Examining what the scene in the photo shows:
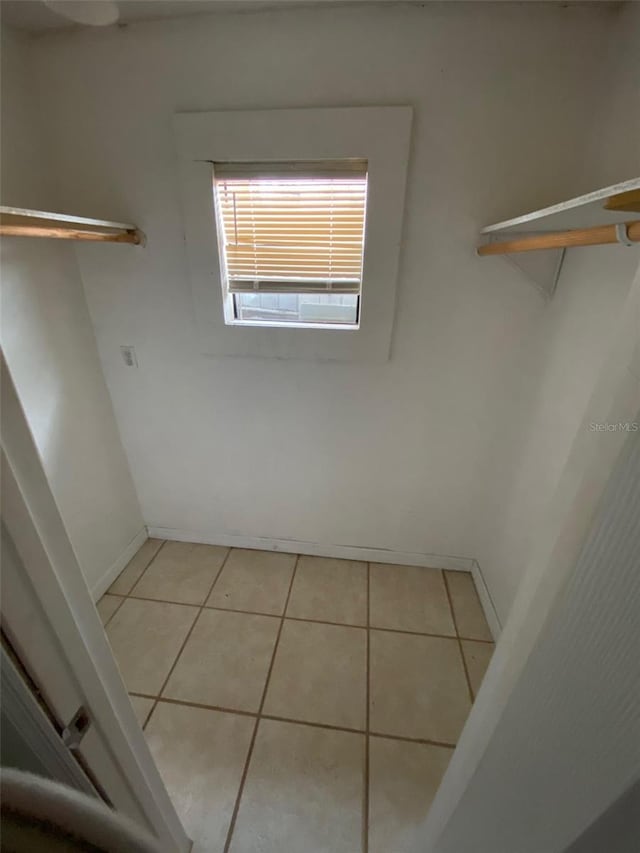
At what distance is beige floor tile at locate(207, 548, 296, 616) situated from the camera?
5.15 feet

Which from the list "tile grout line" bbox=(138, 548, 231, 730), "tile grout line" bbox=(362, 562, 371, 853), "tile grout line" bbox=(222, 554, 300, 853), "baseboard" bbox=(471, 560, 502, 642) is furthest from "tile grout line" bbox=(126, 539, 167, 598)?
"baseboard" bbox=(471, 560, 502, 642)

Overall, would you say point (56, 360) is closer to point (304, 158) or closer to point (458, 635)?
point (304, 158)

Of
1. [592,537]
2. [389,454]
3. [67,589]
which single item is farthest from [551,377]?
[67,589]

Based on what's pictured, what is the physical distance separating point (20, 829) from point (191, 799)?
105cm

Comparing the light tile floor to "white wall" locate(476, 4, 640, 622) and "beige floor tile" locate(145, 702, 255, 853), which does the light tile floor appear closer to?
"beige floor tile" locate(145, 702, 255, 853)

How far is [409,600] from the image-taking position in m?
1.59

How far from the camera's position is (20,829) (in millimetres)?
289

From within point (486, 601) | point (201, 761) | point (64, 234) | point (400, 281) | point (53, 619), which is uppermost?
point (64, 234)

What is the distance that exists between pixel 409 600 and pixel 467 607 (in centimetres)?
26

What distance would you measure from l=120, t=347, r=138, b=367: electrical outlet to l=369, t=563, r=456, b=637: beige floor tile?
1480mm

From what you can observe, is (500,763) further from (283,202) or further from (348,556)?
(283,202)

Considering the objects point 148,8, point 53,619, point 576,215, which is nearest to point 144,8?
point 148,8

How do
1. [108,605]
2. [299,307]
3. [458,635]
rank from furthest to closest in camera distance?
[108,605]
[458,635]
[299,307]

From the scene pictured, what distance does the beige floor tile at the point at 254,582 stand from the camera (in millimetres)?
1569
